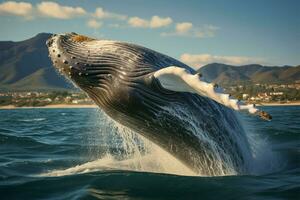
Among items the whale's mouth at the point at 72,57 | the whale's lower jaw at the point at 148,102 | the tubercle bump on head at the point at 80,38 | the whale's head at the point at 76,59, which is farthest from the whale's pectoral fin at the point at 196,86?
the tubercle bump on head at the point at 80,38

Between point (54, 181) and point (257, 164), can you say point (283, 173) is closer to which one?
point (257, 164)

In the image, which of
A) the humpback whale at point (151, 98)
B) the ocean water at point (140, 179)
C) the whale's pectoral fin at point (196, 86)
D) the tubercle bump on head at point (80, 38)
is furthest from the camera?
the tubercle bump on head at point (80, 38)

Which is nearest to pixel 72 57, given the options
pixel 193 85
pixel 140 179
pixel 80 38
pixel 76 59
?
pixel 76 59

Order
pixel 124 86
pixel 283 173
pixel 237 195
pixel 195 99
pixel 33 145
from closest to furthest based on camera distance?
pixel 237 195 < pixel 124 86 < pixel 195 99 < pixel 283 173 < pixel 33 145

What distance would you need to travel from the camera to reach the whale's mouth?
575 cm

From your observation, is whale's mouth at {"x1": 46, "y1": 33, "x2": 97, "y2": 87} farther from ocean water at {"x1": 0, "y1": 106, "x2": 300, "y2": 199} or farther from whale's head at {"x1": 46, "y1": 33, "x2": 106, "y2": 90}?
ocean water at {"x1": 0, "y1": 106, "x2": 300, "y2": 199}

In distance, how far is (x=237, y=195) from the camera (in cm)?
516

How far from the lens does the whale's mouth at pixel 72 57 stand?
5.75 meters

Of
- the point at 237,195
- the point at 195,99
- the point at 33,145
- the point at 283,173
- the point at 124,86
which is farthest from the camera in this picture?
the point at 33,145

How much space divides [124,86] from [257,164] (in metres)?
3.01

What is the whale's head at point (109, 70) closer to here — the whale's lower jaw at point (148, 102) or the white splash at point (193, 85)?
the whale's lower jaw at point (148, 102)

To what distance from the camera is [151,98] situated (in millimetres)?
5605

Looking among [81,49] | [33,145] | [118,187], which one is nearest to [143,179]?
[118,187]

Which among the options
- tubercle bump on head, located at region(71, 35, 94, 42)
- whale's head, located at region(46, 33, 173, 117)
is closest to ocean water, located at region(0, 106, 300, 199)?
whale's head, located at region(46, 33, 173, 117)
